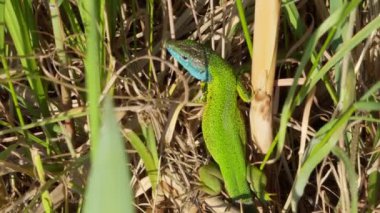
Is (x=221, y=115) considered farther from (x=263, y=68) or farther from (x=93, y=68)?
(x=93, y=68)

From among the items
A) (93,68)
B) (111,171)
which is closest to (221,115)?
(93,68)

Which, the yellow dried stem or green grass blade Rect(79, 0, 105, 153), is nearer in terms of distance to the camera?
green grass blade Rect(79, 0, 105, 153)

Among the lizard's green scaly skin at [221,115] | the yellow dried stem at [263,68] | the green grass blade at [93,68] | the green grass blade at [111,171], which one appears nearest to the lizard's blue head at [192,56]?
the lizard's green scaly skin at [221,115]

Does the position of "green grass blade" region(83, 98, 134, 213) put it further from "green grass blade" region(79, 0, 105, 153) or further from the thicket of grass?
the thicket of grass

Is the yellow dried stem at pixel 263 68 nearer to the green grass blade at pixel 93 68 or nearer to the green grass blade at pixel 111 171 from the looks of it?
the green grass blade at pixel 93 68

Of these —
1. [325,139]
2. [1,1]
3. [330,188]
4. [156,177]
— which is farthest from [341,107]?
[1,1]

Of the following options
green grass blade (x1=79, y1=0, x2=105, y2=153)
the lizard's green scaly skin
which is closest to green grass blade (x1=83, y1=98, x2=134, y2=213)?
green grass blade (x1=79, y1=0, x2=105, y2=153)

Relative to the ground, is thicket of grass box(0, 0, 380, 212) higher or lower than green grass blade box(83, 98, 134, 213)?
lower

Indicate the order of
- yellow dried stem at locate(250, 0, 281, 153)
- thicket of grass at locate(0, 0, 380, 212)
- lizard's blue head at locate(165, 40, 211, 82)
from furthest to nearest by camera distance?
1. lizard's blue head at locate(165, 40, 211, 82)
2. thicket of grass at locate(0, 0, 380, 212)
3. yellow dried stem at locate(250, 0, 281, 153)
